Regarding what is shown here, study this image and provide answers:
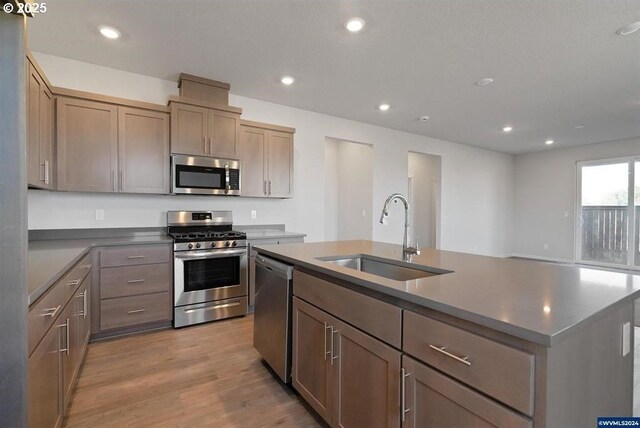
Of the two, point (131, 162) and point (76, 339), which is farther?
point (131, 162)

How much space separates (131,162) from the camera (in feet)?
10.2

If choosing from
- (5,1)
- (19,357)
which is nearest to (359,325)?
(19,357)

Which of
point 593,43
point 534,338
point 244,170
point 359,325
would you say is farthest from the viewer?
point 244,170

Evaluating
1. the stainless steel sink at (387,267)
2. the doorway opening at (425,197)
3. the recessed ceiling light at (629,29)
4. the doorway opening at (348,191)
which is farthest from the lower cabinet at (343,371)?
the doorway opening at (425,197)

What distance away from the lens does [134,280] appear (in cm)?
290

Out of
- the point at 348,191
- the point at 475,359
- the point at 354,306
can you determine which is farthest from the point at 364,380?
the point at 348,191

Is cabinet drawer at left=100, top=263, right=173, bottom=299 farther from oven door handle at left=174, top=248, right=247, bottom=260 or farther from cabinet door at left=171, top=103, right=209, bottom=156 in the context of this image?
cabinet door at left=171, top=103, right=209, bottom=156

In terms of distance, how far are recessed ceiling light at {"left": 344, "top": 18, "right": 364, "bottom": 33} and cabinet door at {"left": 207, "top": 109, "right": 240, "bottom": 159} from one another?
1.68 meters

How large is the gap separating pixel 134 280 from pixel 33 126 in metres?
1.47

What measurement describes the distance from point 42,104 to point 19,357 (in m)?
2.31

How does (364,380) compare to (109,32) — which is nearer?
(364,380)

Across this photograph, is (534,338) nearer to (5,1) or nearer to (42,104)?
(5,1)

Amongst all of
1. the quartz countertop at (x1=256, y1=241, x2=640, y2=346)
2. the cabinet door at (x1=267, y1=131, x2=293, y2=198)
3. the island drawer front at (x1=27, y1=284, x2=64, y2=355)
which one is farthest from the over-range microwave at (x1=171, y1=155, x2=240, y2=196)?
the quartz countertop at (x1=256, y1=241, x2=640, y2=346)

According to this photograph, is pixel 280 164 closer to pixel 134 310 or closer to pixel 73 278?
pixel 134 310
